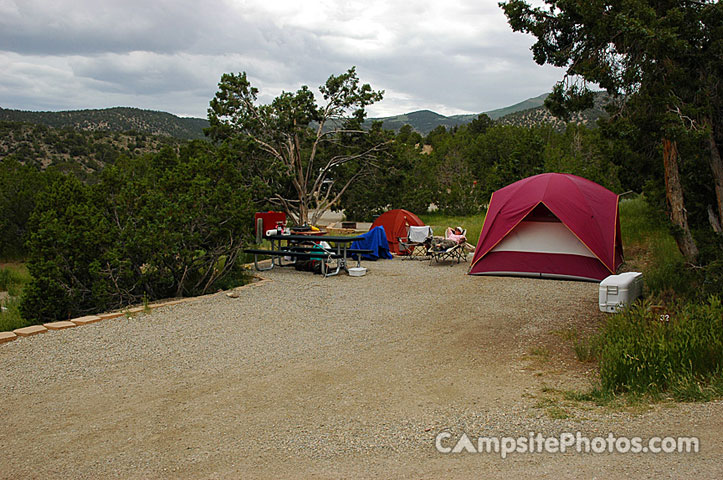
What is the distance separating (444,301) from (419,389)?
4.02 m

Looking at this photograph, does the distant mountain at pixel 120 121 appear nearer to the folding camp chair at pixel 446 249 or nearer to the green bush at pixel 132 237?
the folding camp chair at pixel 446 249

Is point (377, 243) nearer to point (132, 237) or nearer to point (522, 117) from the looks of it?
point (132, 237)

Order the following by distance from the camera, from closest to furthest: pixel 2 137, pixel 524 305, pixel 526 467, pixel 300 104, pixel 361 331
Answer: pixel 526 467
pixel 361 331
pixel 524 305
pixel 300 104
pixel 2 137

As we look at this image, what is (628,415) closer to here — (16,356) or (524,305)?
(524,305)

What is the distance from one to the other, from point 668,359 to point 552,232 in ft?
21.7

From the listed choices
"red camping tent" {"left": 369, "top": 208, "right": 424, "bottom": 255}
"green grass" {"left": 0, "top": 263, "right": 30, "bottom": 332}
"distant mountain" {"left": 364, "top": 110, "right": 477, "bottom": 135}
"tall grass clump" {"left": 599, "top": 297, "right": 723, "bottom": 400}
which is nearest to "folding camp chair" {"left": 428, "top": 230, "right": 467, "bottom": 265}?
"red camping tent" {"left": 369, "top": 208, "right": 424, "bottom": 255}

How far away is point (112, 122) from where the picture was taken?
186 ft

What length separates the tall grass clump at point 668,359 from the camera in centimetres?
423

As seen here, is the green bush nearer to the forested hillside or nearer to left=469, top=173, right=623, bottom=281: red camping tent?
left=469, top=173, right=623, bottom=281: red camping tent

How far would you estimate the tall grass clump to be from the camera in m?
4.23

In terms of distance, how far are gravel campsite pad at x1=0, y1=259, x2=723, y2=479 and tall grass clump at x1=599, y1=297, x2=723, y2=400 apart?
0.29 m

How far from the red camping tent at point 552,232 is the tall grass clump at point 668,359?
536cm

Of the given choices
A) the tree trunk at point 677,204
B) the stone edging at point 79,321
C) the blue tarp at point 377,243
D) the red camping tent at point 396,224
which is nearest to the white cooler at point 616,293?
the tree trunk at point 677,204

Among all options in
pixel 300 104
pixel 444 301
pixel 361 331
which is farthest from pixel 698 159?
pixel 300 104
